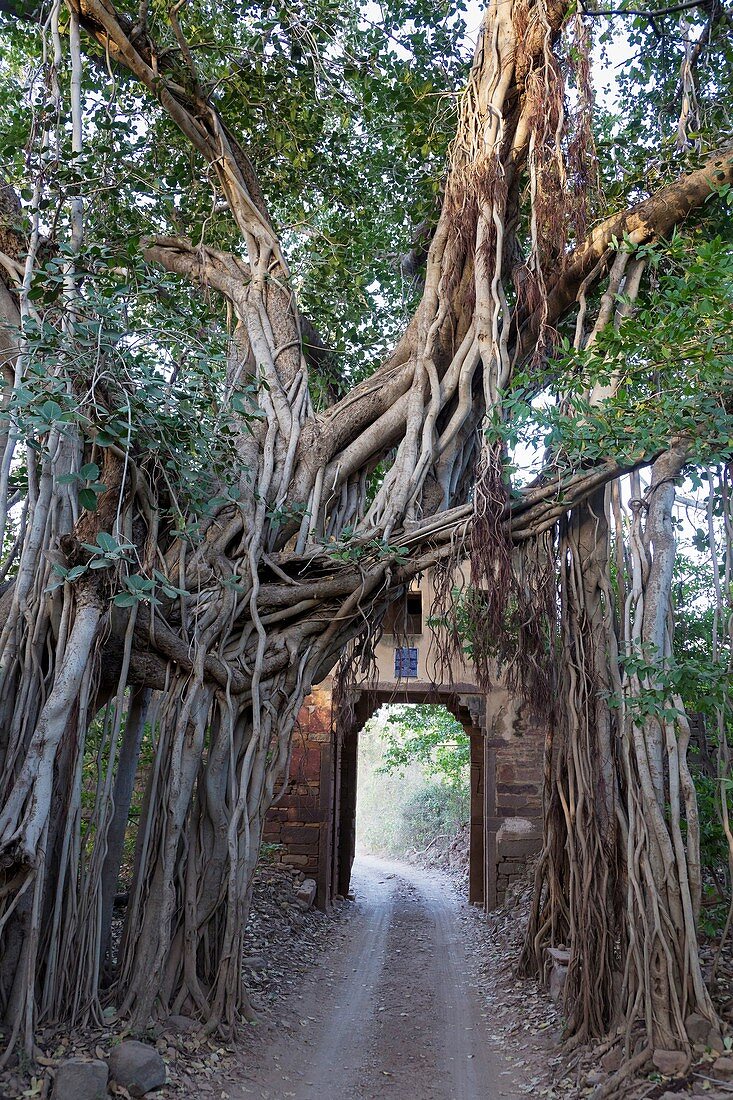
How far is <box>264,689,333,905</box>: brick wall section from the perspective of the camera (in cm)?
766

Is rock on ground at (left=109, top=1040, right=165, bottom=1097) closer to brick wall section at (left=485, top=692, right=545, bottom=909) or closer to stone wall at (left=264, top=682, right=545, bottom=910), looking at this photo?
stone wall at (left=264, top=682, right=545, bottom=910)

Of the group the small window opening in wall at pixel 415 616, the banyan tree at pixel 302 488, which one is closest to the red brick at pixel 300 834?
the small window opening in wall at pixel 415 616

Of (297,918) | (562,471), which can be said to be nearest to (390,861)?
(297,918)

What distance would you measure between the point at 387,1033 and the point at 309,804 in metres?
3.54

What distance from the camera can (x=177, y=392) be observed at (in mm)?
3330

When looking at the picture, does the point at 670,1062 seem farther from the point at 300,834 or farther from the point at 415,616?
the point at 415,616

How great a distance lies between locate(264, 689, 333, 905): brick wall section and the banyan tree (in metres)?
3.18

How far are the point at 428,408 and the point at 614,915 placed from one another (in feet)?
8.28

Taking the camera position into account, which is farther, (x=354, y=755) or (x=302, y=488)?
(x=354, y=755)

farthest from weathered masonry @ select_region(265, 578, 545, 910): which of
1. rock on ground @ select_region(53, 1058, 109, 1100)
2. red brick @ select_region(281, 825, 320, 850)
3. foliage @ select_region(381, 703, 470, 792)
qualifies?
rock on ground @ select_region(53, 1058, 109, 1100)

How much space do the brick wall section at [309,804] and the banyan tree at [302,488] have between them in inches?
125

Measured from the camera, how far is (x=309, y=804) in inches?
308

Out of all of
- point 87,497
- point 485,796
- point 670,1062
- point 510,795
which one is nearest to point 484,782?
point 485,796

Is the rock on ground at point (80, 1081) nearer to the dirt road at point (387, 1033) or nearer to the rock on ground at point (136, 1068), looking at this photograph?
the rock on ground at point (136, 1068)
